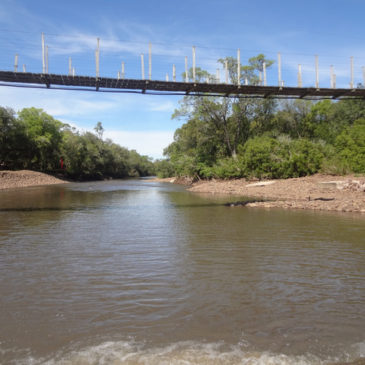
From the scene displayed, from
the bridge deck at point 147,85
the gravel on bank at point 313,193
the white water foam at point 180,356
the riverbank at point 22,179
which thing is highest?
the bridge deck at point 147,85

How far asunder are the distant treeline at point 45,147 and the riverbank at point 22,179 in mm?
8090

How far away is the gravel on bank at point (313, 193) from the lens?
17.3 meters

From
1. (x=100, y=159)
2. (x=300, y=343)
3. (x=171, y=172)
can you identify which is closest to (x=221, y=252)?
(x=300, y=343)

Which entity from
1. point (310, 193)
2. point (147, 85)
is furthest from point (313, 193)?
point (147, 85)

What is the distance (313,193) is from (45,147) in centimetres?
5951

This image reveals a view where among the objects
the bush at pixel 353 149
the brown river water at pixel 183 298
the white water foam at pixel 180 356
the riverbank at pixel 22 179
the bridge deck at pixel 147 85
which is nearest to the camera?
the white water foam at pixel 180 356

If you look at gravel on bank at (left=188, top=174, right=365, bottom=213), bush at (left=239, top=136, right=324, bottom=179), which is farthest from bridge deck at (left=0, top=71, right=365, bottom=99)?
bush at (left=239, top=136, right=324, bottom=179)

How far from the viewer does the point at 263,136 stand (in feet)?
143

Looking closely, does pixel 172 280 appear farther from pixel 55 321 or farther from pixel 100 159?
pixel 100 159

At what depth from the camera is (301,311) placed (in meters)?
4.99

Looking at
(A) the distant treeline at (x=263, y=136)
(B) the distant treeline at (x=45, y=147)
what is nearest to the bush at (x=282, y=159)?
(A) the distant treeline at (x=263, y=136)

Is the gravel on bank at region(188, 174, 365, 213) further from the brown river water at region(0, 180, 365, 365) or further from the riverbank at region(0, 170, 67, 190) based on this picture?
the riverbank at region(0, 170, 67, 190)

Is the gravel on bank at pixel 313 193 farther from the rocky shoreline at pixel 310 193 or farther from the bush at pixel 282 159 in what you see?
the bush at pixel 282 159

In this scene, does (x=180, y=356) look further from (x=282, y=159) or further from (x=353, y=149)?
(x=282, y=159)
